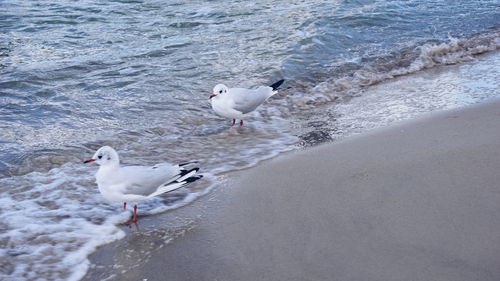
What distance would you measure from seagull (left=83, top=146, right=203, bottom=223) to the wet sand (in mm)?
255

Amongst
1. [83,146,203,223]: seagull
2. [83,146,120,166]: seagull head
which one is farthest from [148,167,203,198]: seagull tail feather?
[83,146,120,166]: seagull head

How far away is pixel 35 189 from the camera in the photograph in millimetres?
4723

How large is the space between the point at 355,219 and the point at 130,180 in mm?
1592

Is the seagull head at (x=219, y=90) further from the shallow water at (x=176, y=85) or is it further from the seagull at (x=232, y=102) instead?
the shallow water at (x=176, y=85)

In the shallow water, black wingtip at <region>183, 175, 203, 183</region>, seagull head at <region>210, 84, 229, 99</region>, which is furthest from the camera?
seagull head at <region>210, 84, 229, 99</region>

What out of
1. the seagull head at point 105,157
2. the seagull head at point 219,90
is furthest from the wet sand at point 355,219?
the seagull head at point 219,90

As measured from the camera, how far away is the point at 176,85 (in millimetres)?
7719

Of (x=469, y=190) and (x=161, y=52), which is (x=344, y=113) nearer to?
(x=469, y=190)

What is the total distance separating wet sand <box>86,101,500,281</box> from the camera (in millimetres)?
3191

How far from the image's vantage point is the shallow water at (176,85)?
4465 mm

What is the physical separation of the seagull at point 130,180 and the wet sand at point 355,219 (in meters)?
0.25

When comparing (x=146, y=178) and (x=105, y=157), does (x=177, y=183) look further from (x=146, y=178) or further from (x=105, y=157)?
(x=105, y=157)

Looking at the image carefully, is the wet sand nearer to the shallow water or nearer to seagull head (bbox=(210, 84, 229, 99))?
the shallow water

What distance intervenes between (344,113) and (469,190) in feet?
9.20
